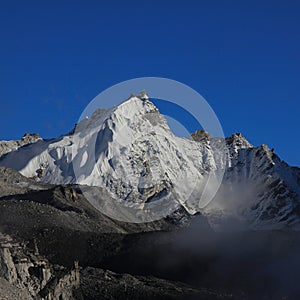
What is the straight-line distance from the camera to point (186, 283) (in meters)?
96.6

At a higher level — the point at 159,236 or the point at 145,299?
the point at 159,236

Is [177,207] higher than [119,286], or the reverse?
[177,207]

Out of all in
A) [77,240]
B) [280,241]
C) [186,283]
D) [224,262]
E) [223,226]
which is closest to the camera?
[186,283]

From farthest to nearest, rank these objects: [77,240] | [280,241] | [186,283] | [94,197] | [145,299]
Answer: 1. [94,197]
2. [280,241]
3. [77,240]
4. [186,283]
5. [145,299]

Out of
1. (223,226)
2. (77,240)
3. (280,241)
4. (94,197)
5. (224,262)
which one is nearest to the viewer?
(77,240)

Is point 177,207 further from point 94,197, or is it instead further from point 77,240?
point 77,240

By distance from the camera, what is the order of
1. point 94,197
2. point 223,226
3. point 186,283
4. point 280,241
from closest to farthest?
point 186,283 → point 280,241 → point 94,197 → point 223,226

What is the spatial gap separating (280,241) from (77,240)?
145ft

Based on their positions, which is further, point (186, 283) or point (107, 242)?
point (107, 242)

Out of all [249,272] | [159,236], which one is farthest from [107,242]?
[249,272]

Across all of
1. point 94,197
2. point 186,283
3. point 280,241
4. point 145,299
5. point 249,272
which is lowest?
point 145,299

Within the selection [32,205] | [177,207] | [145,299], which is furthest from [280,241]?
[177,207]

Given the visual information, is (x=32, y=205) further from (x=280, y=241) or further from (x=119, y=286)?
(x=280, y=241)

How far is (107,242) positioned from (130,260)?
623 centimetres
